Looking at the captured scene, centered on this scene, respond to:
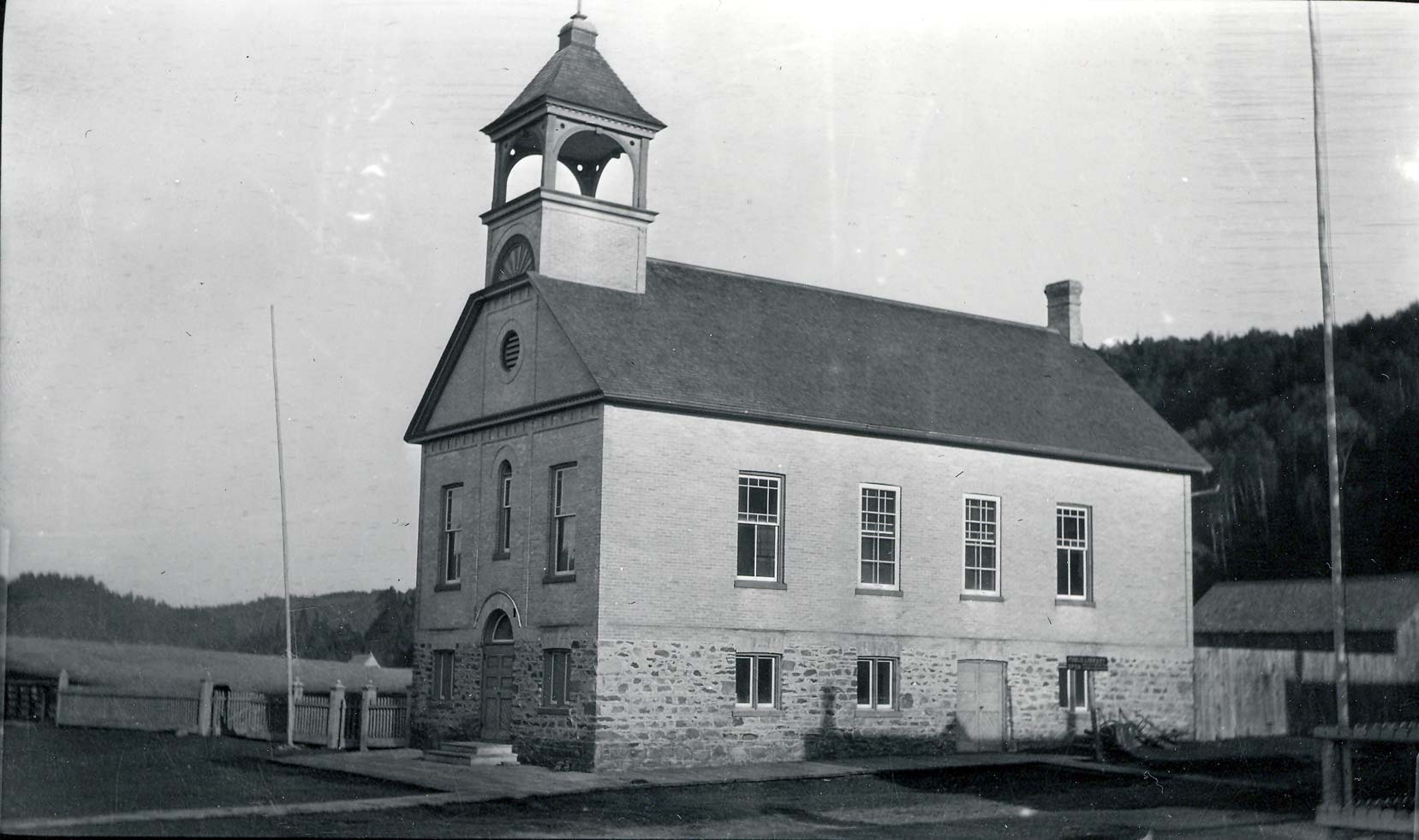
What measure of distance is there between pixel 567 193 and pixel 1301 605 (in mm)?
27691

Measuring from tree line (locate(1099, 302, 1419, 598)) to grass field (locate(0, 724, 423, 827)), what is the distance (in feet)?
63.9

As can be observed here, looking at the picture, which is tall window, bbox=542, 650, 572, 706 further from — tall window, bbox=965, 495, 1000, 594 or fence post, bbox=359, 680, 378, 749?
tall window, bbox=965, 495, 1000, 594

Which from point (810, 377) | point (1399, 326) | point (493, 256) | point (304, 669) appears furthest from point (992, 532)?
point (304, 669)

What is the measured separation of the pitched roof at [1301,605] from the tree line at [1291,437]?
0.56 meters

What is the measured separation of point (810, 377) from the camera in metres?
28.4

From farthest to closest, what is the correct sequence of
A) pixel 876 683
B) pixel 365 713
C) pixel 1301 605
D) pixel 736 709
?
1. pixel 1301 605
2. pixel 365 713
3. pixel 876 683
4. pixel 736 709

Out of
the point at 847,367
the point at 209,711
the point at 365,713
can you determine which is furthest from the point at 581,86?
the point at 209,711

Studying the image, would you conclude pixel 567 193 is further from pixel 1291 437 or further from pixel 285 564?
pixel 1291 437

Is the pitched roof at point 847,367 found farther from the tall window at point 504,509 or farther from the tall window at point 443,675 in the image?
the tall window at point 443,675

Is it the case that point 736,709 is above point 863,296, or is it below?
below

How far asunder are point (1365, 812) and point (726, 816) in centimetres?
838

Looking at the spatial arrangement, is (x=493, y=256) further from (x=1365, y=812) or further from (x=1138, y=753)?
(x=1365, y=812)

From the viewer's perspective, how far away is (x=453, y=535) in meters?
29.5

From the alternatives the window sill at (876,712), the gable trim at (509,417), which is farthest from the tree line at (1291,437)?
the gable trim at (509,417)
